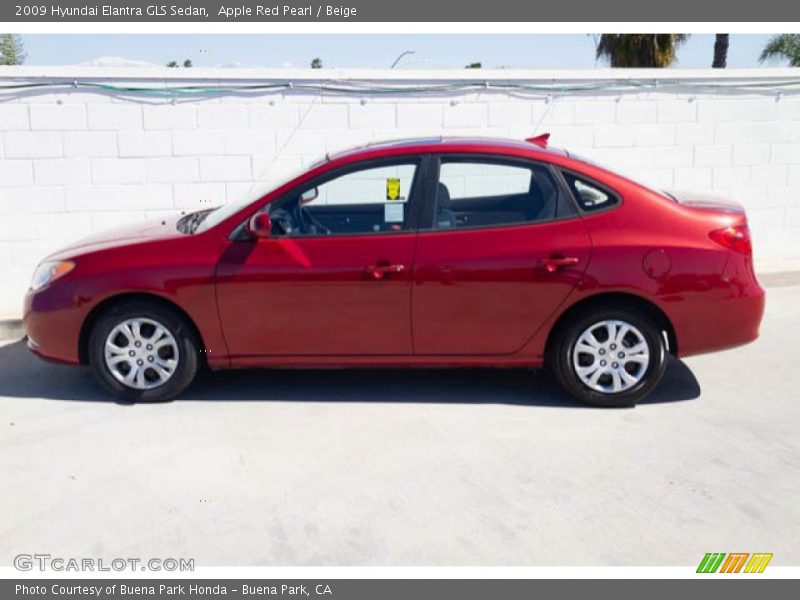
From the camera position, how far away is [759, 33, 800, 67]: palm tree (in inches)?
846

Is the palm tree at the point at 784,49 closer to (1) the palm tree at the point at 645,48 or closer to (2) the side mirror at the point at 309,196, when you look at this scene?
(1) the palm tree at the point at 645,48

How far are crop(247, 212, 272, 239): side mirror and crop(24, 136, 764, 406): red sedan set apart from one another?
0.04 ft

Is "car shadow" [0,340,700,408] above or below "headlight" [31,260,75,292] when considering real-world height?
below

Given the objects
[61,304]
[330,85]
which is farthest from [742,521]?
[330,85]

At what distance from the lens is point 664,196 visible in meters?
5.51

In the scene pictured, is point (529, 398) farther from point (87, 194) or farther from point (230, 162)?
point (87, 194)

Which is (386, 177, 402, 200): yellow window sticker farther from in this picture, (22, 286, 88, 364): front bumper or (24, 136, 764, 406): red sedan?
(22, 286, 88, 364): front bumper

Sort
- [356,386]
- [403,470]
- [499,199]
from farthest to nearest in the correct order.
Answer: [356,386] < [499,199] < [403,470]

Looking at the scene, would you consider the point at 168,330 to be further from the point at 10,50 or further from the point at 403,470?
the point at 10,50

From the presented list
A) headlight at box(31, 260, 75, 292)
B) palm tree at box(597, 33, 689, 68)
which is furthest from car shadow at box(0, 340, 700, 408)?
palm tree at box(597, 33, 689, 68)

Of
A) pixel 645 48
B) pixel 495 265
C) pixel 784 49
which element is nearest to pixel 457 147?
pixel 495 265

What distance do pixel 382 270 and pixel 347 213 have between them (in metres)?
0.60

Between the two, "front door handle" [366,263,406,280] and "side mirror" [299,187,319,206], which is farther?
"side mirror" [299,187,319,206]

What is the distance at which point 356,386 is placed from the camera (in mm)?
5938
